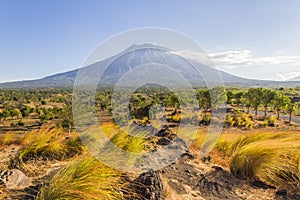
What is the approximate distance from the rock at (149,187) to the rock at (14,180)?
4.64 ft

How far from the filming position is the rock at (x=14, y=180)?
3.06 meters

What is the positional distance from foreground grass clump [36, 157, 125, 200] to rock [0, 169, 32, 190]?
1.95 ft

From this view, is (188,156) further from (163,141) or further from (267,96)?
(267,96)

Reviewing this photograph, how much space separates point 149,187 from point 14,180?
171 cm

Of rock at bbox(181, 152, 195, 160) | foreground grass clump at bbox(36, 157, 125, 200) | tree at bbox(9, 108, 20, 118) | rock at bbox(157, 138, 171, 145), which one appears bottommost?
tree at bbox(9, 108, 20, 118)

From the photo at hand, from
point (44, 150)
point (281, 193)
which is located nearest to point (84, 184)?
point (44, 150)

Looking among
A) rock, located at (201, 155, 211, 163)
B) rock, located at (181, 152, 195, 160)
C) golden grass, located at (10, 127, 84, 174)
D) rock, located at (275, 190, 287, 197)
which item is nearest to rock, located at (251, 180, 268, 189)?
rock, located at (275, 190, 287, 197)

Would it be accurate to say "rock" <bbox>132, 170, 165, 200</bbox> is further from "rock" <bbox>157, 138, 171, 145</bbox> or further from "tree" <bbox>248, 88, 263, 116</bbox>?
"tree" <bbox>248, 88, 263, 116</bbox>

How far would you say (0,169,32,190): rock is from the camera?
10.0 ft

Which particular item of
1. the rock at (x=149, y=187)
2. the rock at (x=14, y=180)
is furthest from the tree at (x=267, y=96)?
the rock at (x=14, y=180)

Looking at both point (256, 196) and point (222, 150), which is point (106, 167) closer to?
point (256, 196)

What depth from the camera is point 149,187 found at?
2.85 metres

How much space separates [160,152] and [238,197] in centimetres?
186

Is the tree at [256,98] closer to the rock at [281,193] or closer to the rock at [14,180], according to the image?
the rock at [281,193]
